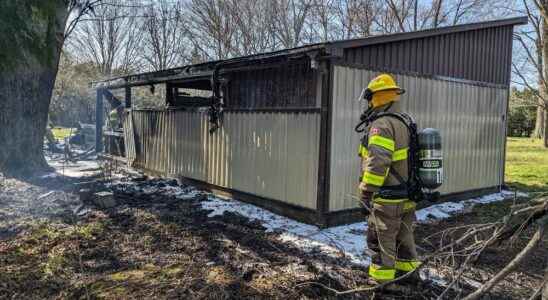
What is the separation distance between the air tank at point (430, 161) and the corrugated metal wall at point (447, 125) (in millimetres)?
2199

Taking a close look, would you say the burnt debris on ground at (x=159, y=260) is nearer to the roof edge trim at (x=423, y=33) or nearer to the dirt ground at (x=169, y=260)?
the dirt ground at (x=169, y=260)

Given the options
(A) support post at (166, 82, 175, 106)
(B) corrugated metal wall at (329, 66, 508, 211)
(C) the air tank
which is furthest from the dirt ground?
(A) support post at (166, 82, 175, 106)

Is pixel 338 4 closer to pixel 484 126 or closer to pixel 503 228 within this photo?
pixel 484 126

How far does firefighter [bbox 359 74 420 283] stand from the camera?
11.6 ft

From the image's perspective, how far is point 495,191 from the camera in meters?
9.09

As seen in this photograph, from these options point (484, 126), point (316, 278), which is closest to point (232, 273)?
point (316, 278)

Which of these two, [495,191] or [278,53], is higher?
[278,53]

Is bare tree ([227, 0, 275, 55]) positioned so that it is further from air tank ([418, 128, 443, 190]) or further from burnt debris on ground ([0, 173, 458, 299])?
air tank ([418, 128, 443, 190])

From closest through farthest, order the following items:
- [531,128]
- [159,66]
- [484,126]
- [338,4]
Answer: [484,126] < [338,4] < [159,66] < [531,128]

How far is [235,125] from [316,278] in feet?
13.4

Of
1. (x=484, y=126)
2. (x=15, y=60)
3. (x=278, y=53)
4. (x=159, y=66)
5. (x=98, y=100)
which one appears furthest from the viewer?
(x=159, y=66)

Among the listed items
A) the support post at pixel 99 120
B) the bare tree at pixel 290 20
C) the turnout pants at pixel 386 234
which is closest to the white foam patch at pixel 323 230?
the turnout pants at pixel 386 234

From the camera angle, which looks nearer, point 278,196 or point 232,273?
point 232,273

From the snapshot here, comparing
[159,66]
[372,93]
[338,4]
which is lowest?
[372,93]
